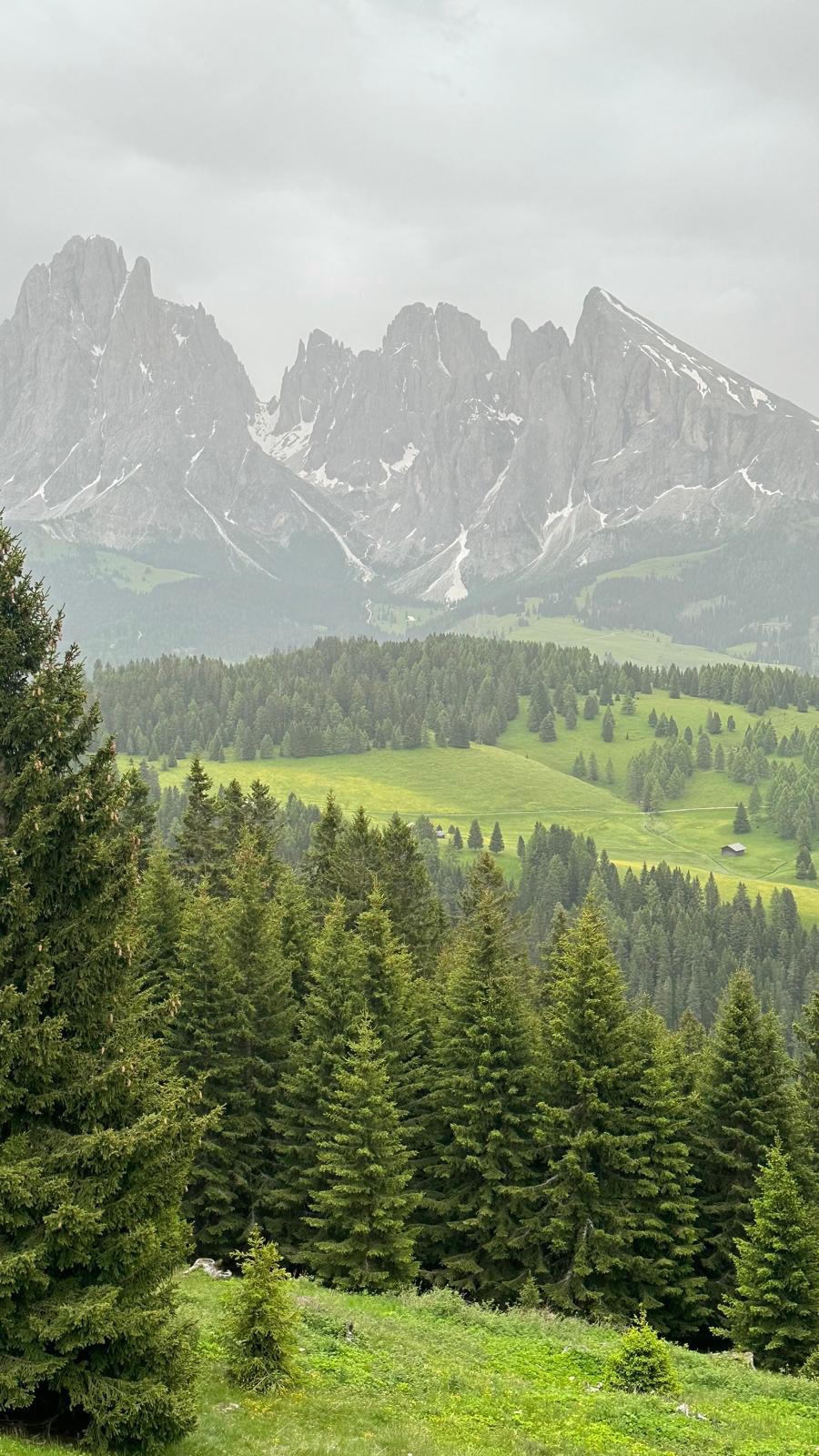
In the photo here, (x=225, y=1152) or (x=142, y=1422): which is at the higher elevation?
(x=142, y=1422)

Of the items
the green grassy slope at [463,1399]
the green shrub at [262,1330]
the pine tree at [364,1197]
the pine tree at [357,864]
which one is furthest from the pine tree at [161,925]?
the green shrub at [262,1330]

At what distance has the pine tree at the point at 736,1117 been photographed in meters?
42.1

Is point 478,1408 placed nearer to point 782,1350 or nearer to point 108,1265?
point 108,1265

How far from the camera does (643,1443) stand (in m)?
22.5

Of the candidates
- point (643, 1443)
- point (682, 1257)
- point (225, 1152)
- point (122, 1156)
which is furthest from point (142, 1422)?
point (682, 1257)

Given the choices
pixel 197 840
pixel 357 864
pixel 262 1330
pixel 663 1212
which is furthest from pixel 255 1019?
pixel 197 840

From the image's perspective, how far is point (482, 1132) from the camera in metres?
41.6

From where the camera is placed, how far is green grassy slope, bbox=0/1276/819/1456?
20.3 m

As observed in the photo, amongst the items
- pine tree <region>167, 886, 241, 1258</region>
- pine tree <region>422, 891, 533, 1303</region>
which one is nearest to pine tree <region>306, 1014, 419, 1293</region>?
pine tree <region>422, 891, 533, 1303</region>

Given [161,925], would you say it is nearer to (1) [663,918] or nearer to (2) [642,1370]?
(2) [642,1370]

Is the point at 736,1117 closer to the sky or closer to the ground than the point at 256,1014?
closer to the ground

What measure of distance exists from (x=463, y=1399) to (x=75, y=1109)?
1270 centimetres

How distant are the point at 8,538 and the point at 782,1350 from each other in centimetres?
3448

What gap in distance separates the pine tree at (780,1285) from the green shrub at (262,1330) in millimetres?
18745
